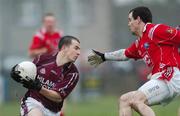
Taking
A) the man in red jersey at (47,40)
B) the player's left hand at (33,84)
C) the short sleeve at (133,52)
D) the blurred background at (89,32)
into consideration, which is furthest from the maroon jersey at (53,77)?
the blurred background at (89,32)

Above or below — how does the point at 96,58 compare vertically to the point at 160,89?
above

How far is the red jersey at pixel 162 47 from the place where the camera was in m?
11.1

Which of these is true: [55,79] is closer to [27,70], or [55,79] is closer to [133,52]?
[27,70]

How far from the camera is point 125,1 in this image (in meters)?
52.5

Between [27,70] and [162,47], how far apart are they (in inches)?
75.7

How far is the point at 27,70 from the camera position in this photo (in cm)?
1066

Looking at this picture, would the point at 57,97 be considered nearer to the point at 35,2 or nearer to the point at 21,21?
the point at 35,2

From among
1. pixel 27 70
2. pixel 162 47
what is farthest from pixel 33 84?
pixel 162 47

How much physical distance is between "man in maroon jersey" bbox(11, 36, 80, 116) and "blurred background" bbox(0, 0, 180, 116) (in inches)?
630

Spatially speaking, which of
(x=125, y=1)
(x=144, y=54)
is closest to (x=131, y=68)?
(x=125, y=1)

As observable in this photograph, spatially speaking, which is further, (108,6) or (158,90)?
(108,6)

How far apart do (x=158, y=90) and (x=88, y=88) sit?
2084 centimetres

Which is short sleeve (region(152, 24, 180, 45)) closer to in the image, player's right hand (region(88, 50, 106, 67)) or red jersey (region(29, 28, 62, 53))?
player's right hand (region(88, 50, 106, 67))

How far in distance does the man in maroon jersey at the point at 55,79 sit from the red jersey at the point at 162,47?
998 mm
